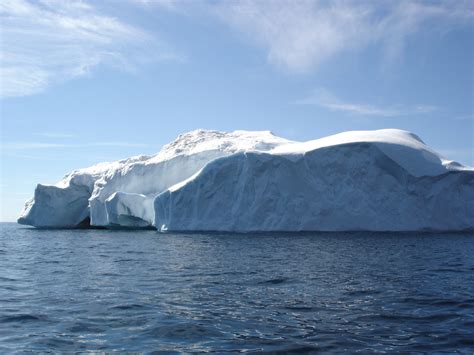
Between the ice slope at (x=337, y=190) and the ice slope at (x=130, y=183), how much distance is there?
6.05 m

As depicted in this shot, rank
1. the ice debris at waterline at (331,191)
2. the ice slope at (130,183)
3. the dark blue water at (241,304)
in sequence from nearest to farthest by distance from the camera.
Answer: the dark blue water at (241,304) < the ice debris at waterline at (331,191) < the ice slope at (130,183)

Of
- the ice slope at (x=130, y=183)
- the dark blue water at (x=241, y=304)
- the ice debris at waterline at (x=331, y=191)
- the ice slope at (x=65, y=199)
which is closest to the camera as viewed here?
the dark blue water at (x=241, y=304)

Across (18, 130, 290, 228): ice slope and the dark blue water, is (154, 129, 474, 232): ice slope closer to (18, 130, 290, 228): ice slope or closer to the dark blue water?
(18, 130, 290, 228): ice slope

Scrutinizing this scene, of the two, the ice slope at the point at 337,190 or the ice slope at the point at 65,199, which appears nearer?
the ice slope at the point at 337,190

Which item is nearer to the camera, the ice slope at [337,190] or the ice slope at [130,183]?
the ice slope at [337,190]

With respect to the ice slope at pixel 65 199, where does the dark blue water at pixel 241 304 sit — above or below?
below

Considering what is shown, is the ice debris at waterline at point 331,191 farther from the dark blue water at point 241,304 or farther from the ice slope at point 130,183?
the dark blue water at point 241,304

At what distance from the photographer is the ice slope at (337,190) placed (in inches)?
1094

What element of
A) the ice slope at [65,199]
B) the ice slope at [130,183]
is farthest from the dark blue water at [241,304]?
the ice slope at [65,199]

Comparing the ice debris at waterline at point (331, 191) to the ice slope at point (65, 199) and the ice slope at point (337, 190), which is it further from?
the ice slope at point (65, 199)

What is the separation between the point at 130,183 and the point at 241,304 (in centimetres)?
3141

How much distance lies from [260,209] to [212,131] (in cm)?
1587

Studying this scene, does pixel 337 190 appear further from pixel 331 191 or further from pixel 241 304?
pixel 241 304

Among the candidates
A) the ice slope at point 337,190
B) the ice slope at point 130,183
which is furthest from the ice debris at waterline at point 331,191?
the ice slope at point 130,183
